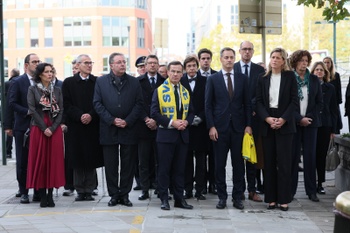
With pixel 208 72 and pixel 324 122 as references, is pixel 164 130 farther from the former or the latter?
pixel 324 122

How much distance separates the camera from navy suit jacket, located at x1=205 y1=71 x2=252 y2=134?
923 cm

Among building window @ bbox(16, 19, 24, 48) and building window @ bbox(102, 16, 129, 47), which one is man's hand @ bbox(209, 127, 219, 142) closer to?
building window @ bbox(102, 16, 129, 47)

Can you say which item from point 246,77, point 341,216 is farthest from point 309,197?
point 341,216

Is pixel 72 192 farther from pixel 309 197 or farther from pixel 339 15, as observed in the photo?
pixel 339 15

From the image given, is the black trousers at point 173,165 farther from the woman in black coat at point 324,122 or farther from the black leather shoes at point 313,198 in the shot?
the woman in black coat at point 324,122

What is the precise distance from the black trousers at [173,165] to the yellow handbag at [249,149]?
81 cm

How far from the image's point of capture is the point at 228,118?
30.2 feet

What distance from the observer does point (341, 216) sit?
363 centimetres

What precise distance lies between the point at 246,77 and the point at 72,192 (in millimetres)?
3443

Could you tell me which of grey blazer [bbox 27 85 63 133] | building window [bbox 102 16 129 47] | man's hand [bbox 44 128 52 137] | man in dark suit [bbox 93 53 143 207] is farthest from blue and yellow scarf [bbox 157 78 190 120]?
building window [bbox 102 16 129 47]

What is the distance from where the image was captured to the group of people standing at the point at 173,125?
916 centimetres

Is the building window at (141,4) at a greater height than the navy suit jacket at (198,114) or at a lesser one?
greater

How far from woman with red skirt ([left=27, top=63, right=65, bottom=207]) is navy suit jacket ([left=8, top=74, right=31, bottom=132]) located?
610 mm

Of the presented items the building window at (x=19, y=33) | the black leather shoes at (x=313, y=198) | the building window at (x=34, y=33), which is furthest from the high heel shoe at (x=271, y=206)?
the building window at (x=19, y=33)
